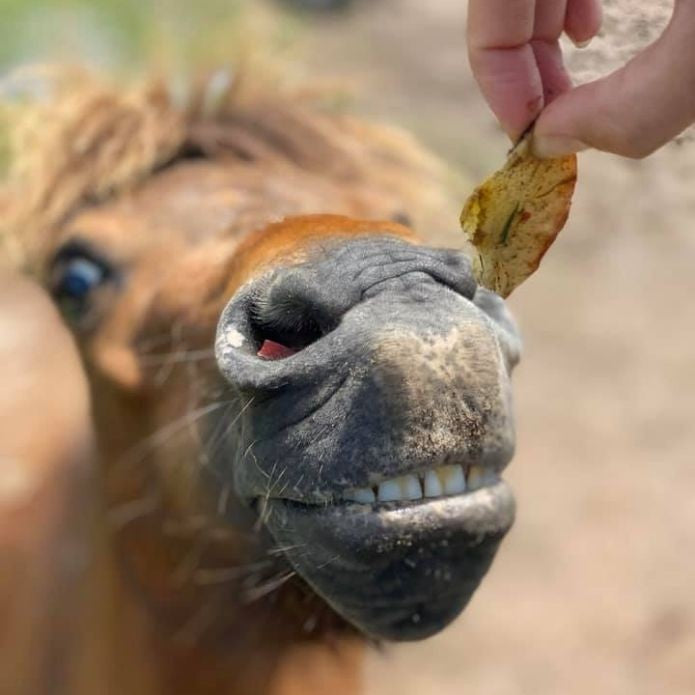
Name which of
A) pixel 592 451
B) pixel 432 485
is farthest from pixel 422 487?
pixel 592 451

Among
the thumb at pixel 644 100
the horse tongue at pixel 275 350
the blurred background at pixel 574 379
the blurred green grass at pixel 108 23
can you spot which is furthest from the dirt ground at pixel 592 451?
the thumb at pixel 644 100

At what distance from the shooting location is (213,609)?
1.74 metres

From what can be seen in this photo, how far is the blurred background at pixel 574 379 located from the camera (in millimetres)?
2955

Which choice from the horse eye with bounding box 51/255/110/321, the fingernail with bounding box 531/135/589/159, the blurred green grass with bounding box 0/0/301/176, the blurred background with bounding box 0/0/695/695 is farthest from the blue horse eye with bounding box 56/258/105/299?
the blurred green grass with bounding box 0/0/301/176

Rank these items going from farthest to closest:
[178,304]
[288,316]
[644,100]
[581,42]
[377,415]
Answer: [178,304]
[581,42]
[288,316]
[377,415]
[644,100]

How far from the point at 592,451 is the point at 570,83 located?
2.73m

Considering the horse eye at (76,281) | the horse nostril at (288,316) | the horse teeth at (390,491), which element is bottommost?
the horse eye at (76,281)

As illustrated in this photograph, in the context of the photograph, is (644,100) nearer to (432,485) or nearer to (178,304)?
(432,485)

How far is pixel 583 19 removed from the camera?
1194 mm

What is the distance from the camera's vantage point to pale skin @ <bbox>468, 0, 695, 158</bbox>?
881 mm

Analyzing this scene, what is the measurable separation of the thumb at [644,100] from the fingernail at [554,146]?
3 centimetres

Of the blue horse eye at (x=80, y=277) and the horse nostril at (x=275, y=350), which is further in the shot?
the blue horse eye at (x=80, y=277)

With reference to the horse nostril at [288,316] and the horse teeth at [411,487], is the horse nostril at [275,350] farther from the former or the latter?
the horse teeth at [411,487]

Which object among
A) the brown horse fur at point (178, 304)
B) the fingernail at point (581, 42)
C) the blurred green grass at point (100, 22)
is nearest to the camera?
the fingernail at point (581, 42)
